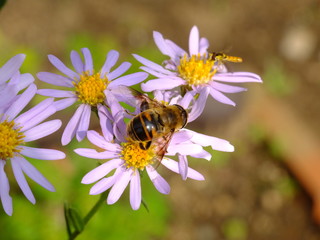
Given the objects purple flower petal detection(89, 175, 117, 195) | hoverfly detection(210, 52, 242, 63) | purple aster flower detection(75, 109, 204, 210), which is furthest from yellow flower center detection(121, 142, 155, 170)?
hoverfly detection(210, 52, 242, 63)

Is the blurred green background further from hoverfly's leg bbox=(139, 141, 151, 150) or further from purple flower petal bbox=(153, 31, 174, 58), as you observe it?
hoverfly's leg bbox=(139, 141, 151, 150)

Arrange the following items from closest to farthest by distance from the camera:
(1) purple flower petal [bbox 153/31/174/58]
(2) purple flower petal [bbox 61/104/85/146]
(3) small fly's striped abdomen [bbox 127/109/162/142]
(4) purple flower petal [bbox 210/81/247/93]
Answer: (3) small fly's striped abdomen [bbox 127/109/162/142] → (2) purple flower petal [bbox 61/104/85/146] → (4) purple flower petal [bbox 210/81/247/93] → (1) purple flower petal [bbox 153/31/174/58]

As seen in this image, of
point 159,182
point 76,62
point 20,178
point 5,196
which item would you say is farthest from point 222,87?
point 5,196

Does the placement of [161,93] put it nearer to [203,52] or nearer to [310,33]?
[203,52]

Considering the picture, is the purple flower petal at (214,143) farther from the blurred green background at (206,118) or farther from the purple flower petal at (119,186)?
the blurred green background at (206,118)

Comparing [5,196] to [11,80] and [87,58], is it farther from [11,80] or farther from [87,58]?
[87,58]
